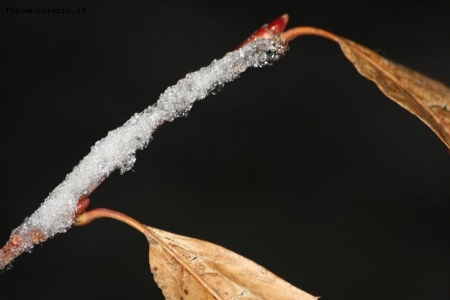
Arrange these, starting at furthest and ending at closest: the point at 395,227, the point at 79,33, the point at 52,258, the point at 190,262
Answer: the point at 79,33, the point at 395,227, the point at 52,258, the point at 190,262

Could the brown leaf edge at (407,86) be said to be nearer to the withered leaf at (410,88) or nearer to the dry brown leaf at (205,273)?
the withered leaf at (410,88)

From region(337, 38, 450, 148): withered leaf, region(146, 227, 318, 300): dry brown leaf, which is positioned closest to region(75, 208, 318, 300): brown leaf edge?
region(146, 227, 318, 300): dry brown leaf

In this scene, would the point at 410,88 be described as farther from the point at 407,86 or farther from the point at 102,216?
the point at 102,216

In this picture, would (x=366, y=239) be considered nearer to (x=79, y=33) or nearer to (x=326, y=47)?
(x=326, y=47)

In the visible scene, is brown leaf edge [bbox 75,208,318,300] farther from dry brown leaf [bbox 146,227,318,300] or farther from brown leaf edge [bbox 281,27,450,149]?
brown leaf edge [bbox 281,27,450,149]

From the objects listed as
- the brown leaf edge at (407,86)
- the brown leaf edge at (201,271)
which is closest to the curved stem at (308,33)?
the brown leaf edge at (407,86)

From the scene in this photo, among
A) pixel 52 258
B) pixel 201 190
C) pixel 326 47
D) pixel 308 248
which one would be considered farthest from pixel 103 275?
pixel 326 47

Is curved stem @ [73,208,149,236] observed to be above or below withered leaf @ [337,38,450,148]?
below
